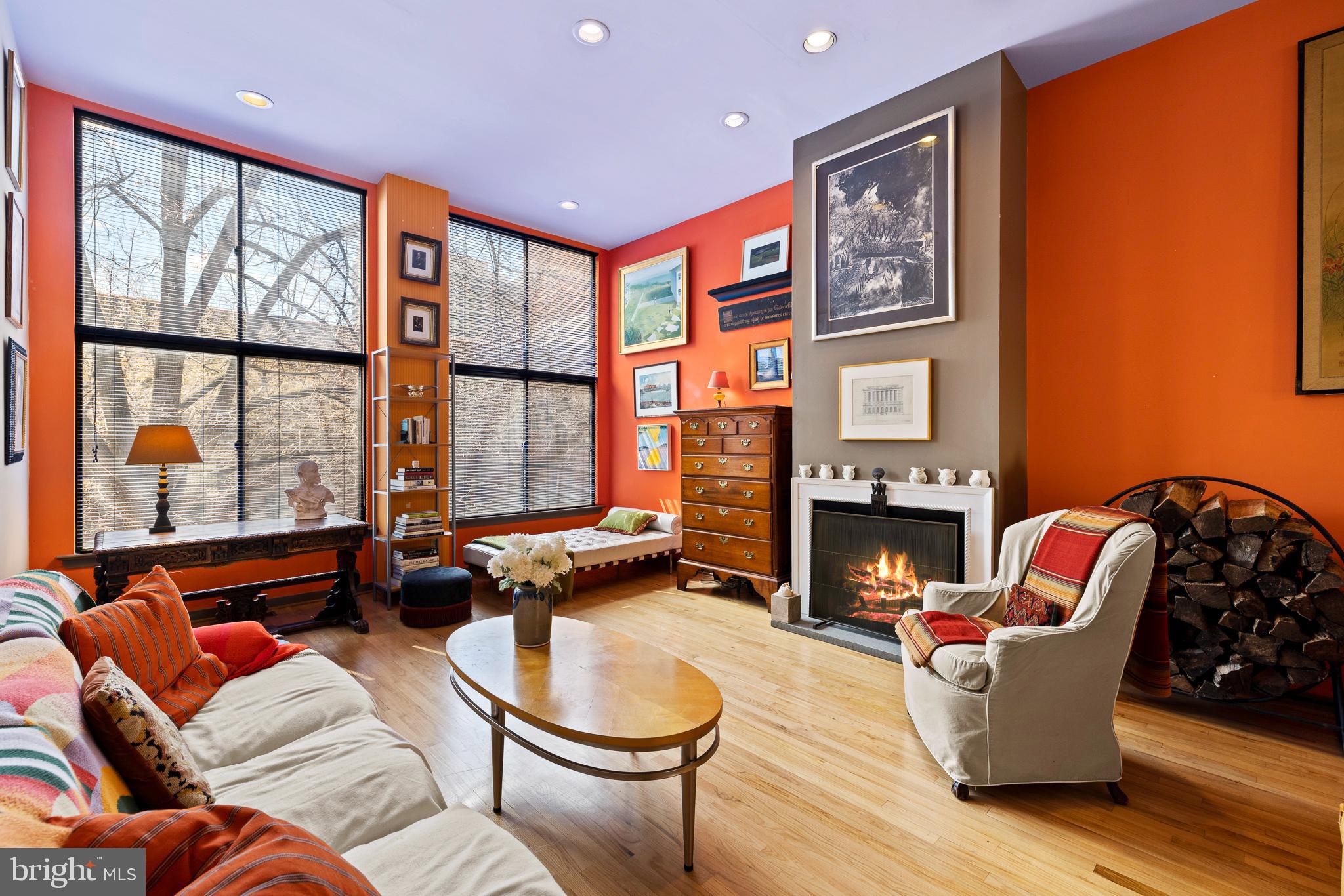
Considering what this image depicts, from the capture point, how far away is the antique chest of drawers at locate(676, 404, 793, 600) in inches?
174

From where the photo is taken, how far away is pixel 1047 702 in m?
2.11

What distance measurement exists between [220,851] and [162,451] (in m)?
3.59

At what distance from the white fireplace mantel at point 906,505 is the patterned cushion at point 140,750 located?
11.2 feet

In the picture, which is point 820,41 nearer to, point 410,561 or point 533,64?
point 533,64

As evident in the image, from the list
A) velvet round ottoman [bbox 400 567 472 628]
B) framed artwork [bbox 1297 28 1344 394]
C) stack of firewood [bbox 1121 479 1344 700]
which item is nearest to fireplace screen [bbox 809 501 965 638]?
stack of firewood [bbox 1121 479 1344 700]

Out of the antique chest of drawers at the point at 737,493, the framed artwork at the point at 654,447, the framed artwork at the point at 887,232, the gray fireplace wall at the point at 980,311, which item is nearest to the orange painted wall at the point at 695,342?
the framed artwork at the point at 654,447

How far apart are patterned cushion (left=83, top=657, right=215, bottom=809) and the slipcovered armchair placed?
7.69 feet

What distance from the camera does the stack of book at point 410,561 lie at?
4594 mm

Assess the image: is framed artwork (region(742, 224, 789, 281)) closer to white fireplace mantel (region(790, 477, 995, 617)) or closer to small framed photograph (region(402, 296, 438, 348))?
white fireplace mantel (region(790, 477, 995, 617))

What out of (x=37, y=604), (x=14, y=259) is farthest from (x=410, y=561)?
(x=37, y=604)

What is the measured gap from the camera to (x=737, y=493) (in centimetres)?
463

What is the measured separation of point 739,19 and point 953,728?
11.2 ft

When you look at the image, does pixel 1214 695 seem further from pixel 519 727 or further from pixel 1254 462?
pixel 519 727

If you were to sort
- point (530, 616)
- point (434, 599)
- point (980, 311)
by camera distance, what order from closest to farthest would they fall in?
point (530, 616) → point (980, 311) → point (434, 599)
